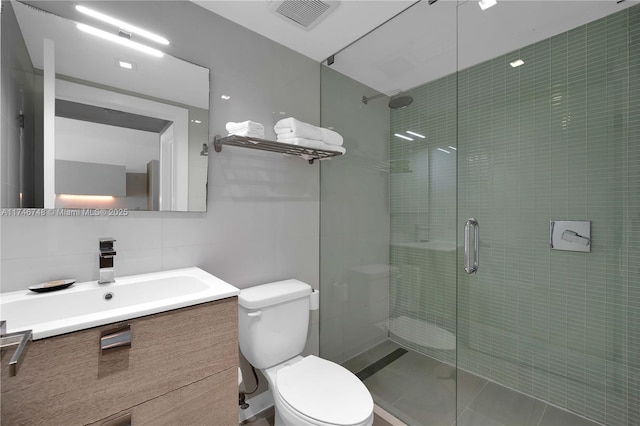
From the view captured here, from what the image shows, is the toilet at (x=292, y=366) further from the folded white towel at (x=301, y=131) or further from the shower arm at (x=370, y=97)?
the shower arm at (x=370, y=97)

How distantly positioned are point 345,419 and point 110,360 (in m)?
0.87

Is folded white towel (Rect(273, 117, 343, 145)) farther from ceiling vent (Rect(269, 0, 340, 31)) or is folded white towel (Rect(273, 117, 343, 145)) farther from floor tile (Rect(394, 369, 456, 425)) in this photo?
floor tile (Rect(394, 369, 456, 425))

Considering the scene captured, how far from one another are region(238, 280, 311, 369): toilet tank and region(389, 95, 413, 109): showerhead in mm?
1219

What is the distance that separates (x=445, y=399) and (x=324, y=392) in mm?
788

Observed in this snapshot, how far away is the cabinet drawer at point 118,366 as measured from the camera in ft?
2.52

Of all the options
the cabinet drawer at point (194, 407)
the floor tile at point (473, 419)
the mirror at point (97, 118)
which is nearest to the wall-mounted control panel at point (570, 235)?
the floor tile at point (473, 419)

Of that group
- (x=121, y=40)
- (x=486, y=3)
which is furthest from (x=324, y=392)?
(x=486, y=3)

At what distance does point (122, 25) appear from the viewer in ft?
4.29

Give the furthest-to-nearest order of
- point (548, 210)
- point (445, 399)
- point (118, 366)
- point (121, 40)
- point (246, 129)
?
1. point (548, 210)
2. point (445, 399)
3. point (246, 129)
4. point (121, 40)
5. point (118, 366)

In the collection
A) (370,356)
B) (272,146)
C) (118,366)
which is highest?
(272,146)

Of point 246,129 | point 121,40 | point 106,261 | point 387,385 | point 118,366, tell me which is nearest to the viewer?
point 118,366

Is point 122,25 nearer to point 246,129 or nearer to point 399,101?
point 246,129

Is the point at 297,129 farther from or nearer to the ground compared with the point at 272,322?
farther from the ground

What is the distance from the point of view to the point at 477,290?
1.95 meters
